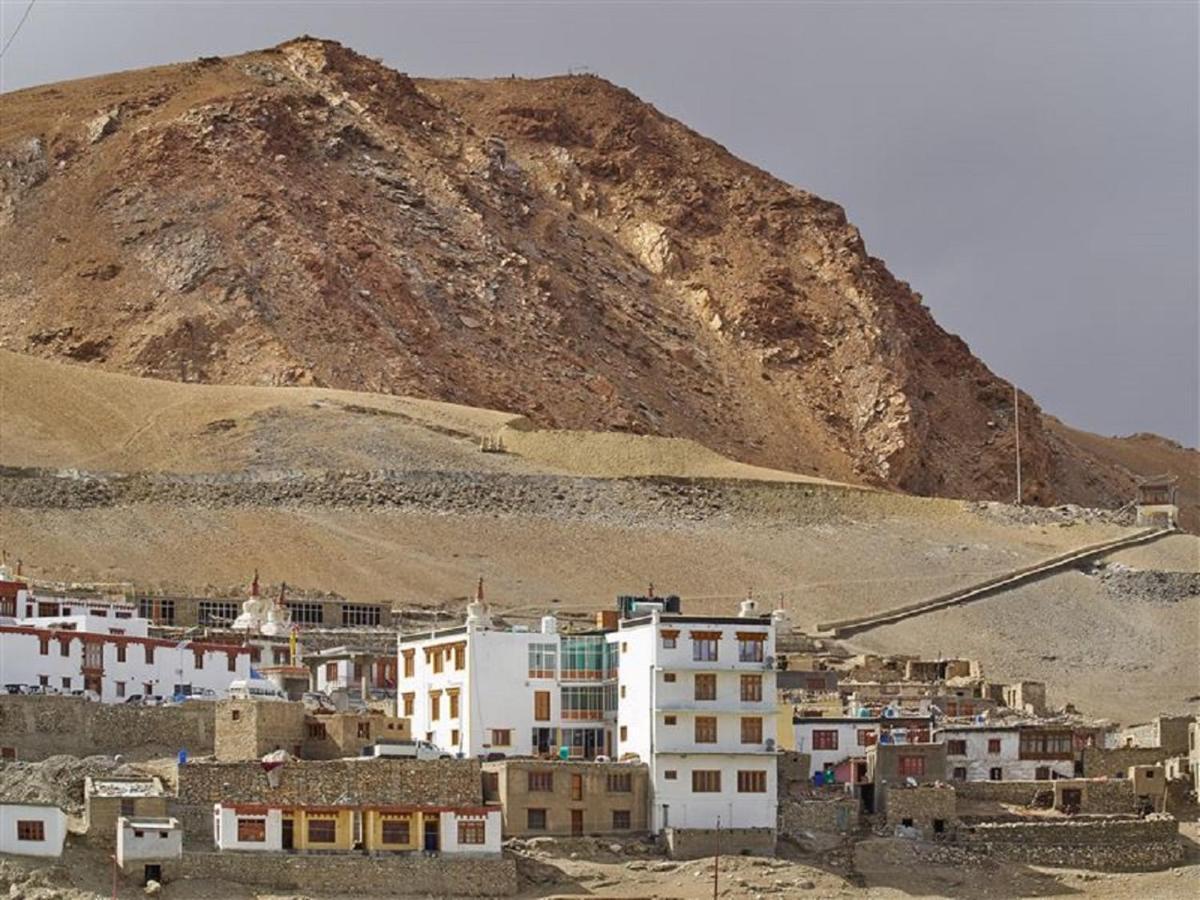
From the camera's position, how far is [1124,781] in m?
76.9

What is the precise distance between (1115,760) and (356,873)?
21.7m

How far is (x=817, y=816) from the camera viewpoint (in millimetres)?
73000

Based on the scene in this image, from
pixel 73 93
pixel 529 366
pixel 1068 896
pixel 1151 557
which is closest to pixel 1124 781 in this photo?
pixel 1068 896

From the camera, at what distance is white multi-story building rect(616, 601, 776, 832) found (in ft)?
235

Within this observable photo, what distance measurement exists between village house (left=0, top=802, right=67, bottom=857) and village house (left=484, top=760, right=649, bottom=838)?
10128mm

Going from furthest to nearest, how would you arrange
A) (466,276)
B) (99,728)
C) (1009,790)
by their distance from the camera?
(466,276), (1009,790), (99,728)

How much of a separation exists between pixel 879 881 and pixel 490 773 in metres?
8.55

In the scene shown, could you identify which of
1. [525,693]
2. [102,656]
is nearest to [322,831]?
[525,693]

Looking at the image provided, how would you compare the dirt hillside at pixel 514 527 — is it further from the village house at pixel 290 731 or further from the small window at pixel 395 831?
the small window at pixel 395 831

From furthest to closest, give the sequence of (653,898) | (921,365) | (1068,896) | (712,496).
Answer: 1. (921,365)
2. (712,496)
3. (1068,896)
4. (653,898)

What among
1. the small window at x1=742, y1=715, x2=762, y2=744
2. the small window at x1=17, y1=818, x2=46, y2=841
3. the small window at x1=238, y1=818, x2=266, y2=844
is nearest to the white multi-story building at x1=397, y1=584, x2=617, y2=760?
the small window at x1=742, y1=715, x2=762, y2=744

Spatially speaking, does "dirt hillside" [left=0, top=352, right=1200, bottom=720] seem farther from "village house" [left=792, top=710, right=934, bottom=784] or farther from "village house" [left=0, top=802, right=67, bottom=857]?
"village house" [left=0, top=802, right=67, bottom=857]

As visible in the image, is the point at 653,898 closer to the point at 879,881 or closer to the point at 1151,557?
the point at 879,881

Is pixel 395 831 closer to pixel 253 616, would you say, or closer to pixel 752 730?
pixel 752 730
